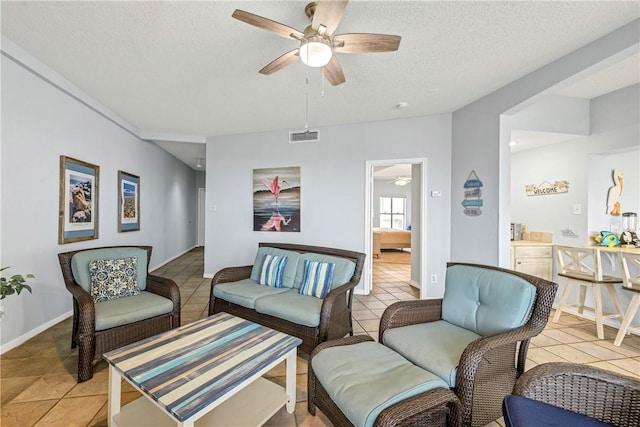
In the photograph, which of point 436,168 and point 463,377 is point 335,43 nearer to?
point 463,377

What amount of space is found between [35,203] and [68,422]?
6.98 feet

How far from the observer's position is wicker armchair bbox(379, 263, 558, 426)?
4.45ft

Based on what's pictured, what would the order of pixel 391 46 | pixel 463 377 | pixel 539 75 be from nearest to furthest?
pixel 463 377 < pixel 391 46 < pixel 539 75

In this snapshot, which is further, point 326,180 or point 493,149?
point 326,180

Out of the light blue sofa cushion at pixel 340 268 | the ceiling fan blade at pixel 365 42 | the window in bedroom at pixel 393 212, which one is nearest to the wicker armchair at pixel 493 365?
the light blue sofa cushion at pixel 340 268

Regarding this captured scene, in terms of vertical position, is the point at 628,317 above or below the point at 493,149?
below

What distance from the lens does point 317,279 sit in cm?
263

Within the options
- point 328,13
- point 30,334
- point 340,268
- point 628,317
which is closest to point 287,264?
point 340,268

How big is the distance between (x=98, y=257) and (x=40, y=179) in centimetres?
102

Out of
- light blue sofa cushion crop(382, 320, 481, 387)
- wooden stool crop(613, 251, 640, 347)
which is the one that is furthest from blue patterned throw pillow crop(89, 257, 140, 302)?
wooden stool crop(613, 251, 640, 347)

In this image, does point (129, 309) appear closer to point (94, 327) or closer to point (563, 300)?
point (94, 327)

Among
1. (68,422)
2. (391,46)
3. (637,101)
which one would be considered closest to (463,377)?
(391,46)

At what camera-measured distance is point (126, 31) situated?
6.86 ft

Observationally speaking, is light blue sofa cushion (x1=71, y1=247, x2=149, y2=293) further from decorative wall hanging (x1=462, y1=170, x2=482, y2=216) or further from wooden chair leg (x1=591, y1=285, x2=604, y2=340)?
wooden chair leg (x1=591, y1=285, x2=604, y2=340)
